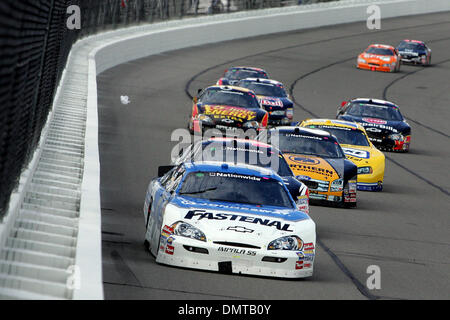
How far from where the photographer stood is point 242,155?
565 inches

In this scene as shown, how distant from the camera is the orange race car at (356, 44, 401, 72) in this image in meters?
53.1

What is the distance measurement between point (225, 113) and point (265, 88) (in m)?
7.21

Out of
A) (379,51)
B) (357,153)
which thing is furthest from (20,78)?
(379,51)

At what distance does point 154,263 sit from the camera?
1078 cm

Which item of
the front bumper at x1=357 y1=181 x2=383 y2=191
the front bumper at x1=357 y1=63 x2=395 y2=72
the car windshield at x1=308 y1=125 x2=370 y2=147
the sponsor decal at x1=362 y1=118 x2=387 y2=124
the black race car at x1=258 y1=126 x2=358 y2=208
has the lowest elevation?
the front bumper at x1=357 y1=63 x2=395 y2=72

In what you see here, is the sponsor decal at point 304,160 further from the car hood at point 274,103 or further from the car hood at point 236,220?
the car hood at point 274,103

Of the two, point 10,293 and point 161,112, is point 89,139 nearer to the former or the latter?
point 10,293

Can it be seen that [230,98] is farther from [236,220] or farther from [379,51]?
[379,51]

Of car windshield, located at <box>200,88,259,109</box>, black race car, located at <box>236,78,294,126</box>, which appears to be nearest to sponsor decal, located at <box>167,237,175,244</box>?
car windshield, located at <box>200,88,259,109</box>

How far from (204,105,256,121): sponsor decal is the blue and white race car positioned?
44.5ft

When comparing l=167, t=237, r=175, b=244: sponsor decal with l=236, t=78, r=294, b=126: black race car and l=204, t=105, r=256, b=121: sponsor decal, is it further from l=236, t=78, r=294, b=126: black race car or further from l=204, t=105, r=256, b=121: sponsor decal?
l=236, t=78, r=294, b=126: black race car

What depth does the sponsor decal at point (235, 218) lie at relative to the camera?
10.7m

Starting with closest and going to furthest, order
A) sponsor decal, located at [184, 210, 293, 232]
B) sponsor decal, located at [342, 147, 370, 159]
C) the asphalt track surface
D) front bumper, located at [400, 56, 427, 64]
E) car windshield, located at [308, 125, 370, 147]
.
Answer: the asphalt track surface, sponsor decal, located at [184, 210, 293, 232], sponsor decal, located at [342, 147, 370, 159], car windshield, located at [308, 125, 370, 147], front bumper, located at [400, 56, 427, 64]

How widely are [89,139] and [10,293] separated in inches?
332
